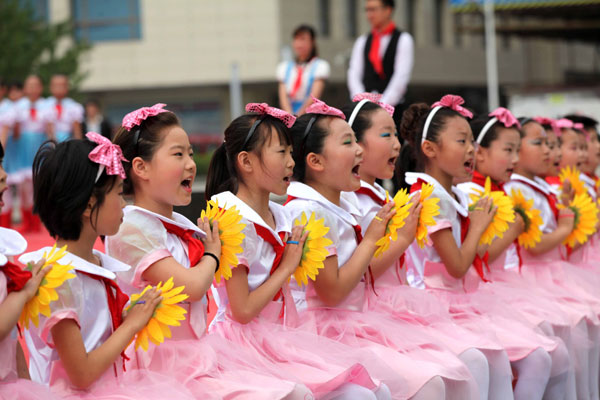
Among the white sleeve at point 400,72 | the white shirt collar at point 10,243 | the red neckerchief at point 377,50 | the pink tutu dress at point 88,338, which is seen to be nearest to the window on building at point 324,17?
the red neckerchief at point 377,50

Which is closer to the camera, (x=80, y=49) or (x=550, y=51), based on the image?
(x=80, y=49)

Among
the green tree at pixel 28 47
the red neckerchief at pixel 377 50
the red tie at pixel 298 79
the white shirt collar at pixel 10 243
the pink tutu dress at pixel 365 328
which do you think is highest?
the green tree at pixel 28 47

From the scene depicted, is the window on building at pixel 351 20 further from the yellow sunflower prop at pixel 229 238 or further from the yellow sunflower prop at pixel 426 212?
the yellow sunflower prop at pixel 229 238

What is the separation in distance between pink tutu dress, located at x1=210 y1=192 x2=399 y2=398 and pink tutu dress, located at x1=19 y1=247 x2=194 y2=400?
434mm

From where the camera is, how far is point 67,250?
2.81 m

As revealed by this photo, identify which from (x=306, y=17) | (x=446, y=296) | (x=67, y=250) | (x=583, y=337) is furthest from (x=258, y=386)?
(x=306, y=17)

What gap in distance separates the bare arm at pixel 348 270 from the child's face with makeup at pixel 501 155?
4.32 feet

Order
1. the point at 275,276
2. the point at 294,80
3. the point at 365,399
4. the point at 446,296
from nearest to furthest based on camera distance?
the point at 365,399
the point at 275,276
the point at 446,296
the point at 294,80

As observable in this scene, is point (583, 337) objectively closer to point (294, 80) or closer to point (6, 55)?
point (294, 80)

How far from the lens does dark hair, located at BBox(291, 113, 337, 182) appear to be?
12.1ft

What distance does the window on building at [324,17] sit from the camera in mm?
28031

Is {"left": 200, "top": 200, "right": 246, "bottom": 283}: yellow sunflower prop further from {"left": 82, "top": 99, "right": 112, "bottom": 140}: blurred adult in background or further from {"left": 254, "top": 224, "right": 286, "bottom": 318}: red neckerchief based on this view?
{"left": 82, "top": 99, "right": 112, "bottom": 140}: blurred adult in background

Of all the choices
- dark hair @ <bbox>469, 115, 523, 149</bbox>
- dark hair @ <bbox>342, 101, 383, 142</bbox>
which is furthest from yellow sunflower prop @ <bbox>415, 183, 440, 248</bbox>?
dark hair @ <bbox>469, 115, 523, 149</bbox>

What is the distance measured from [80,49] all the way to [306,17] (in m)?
8.48
